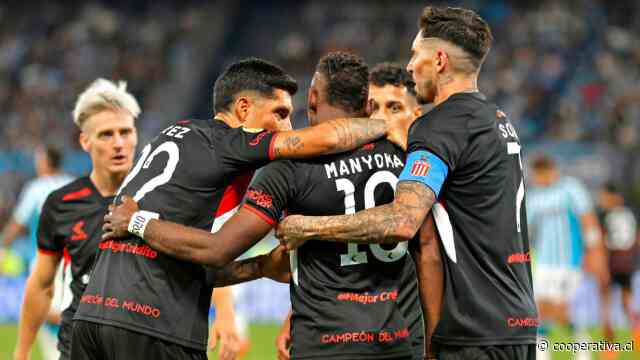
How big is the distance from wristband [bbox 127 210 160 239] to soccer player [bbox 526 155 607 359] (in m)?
8.46

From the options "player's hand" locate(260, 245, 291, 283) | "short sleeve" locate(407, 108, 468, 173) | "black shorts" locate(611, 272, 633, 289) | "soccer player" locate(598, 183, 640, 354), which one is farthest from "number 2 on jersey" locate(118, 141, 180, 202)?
"black shorts" locate(611, 272, 633, 289)

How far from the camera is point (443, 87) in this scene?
4973 mm

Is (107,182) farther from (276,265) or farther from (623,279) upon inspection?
(623,279)

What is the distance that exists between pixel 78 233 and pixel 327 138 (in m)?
2.45

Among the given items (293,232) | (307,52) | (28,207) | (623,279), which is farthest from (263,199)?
(307,52)

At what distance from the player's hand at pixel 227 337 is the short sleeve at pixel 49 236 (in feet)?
Result: 4.35

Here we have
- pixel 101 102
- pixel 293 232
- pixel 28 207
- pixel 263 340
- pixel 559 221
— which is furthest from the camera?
pixel 263 340

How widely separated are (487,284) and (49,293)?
3293mm

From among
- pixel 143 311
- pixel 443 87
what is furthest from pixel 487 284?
pixel 143 311

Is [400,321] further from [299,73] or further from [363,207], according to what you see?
[299,73]

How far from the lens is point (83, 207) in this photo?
6.82m

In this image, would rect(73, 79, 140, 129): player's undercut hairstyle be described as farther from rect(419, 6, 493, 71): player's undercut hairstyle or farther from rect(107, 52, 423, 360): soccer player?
rect(419, 6, 493, 71): player's undercut hairstyle

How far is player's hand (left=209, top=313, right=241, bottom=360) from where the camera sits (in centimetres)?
582

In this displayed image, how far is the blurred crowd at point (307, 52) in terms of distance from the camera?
903 inches
